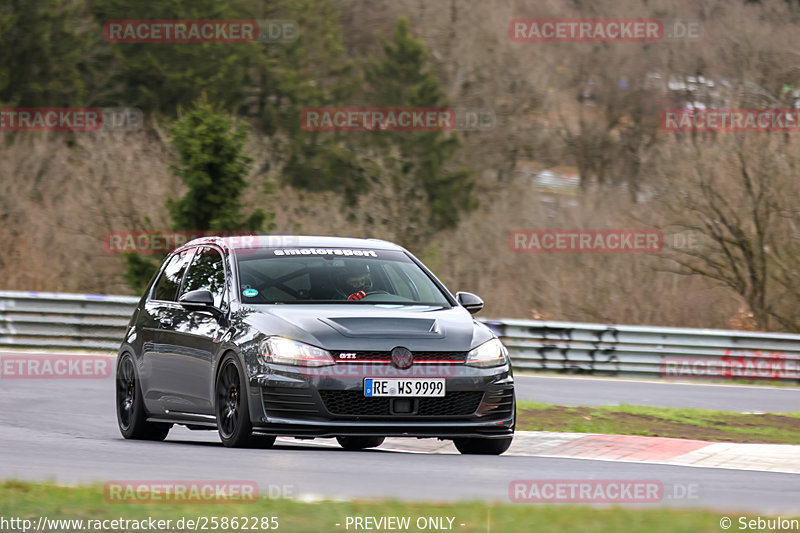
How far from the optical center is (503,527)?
6797mm

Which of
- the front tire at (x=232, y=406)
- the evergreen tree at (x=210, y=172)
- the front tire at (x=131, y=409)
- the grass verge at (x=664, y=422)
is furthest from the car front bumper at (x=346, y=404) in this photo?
the evergreen tree at (x=210, y=172)

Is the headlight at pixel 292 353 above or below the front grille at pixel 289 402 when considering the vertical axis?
above

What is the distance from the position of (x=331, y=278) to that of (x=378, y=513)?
4.44m

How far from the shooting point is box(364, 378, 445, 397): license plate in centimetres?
1020

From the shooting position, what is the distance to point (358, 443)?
12.6 meters

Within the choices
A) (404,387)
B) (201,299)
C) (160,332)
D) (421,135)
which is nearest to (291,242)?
(201,299)

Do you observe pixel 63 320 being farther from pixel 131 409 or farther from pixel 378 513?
pixel 378 513

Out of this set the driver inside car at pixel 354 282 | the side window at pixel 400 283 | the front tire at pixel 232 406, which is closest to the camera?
the front tire at pixel 232 406

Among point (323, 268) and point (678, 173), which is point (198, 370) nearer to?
point (323, 268)

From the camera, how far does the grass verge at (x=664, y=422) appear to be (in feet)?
45.4

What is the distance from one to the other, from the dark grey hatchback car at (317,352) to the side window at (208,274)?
2 centimetres

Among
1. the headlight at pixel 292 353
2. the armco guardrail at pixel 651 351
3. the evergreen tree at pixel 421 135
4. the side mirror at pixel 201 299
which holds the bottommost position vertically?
the armco guardrail at pixel 651 351

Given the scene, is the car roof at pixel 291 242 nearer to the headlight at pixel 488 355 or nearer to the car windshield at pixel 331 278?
the car windshield at pixel 331 278

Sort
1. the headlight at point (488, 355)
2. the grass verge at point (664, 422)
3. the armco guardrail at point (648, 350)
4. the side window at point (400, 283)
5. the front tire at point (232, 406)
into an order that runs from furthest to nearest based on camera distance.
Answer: the armco guardrail at point (648, 350) → the grass verge at point (664, 422) → the side window at point (400, 283) → the headlight at point (488, 355) → the front tire at point (232, 406)
